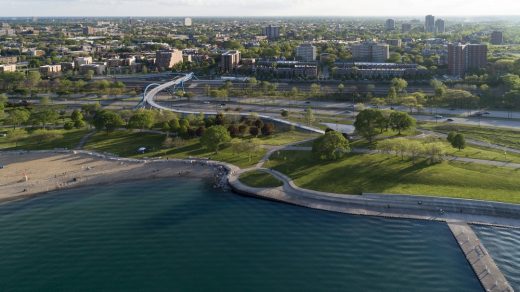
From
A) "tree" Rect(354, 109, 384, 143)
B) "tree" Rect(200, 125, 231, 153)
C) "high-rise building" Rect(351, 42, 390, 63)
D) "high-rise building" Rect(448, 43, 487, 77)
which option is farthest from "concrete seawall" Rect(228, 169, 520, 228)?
"high-rise building" Rect(351, 42, 390, 63)

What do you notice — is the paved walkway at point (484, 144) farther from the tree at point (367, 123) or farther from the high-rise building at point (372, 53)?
the high-rise building at point (372, 53)

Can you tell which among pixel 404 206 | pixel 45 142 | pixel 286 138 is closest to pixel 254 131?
pixel 286 138

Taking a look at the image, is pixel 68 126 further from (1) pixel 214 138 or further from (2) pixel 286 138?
(2) pixel 286 138

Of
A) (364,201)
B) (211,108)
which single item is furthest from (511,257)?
(211,108)

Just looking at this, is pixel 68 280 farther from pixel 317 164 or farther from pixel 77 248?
pixel 317 164

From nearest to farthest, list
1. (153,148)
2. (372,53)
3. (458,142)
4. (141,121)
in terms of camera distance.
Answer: (458,142) < (153,148) < (141,121) < (372,53)

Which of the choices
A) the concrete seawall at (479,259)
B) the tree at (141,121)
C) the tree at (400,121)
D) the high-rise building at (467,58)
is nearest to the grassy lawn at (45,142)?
the tree at (141,121)
